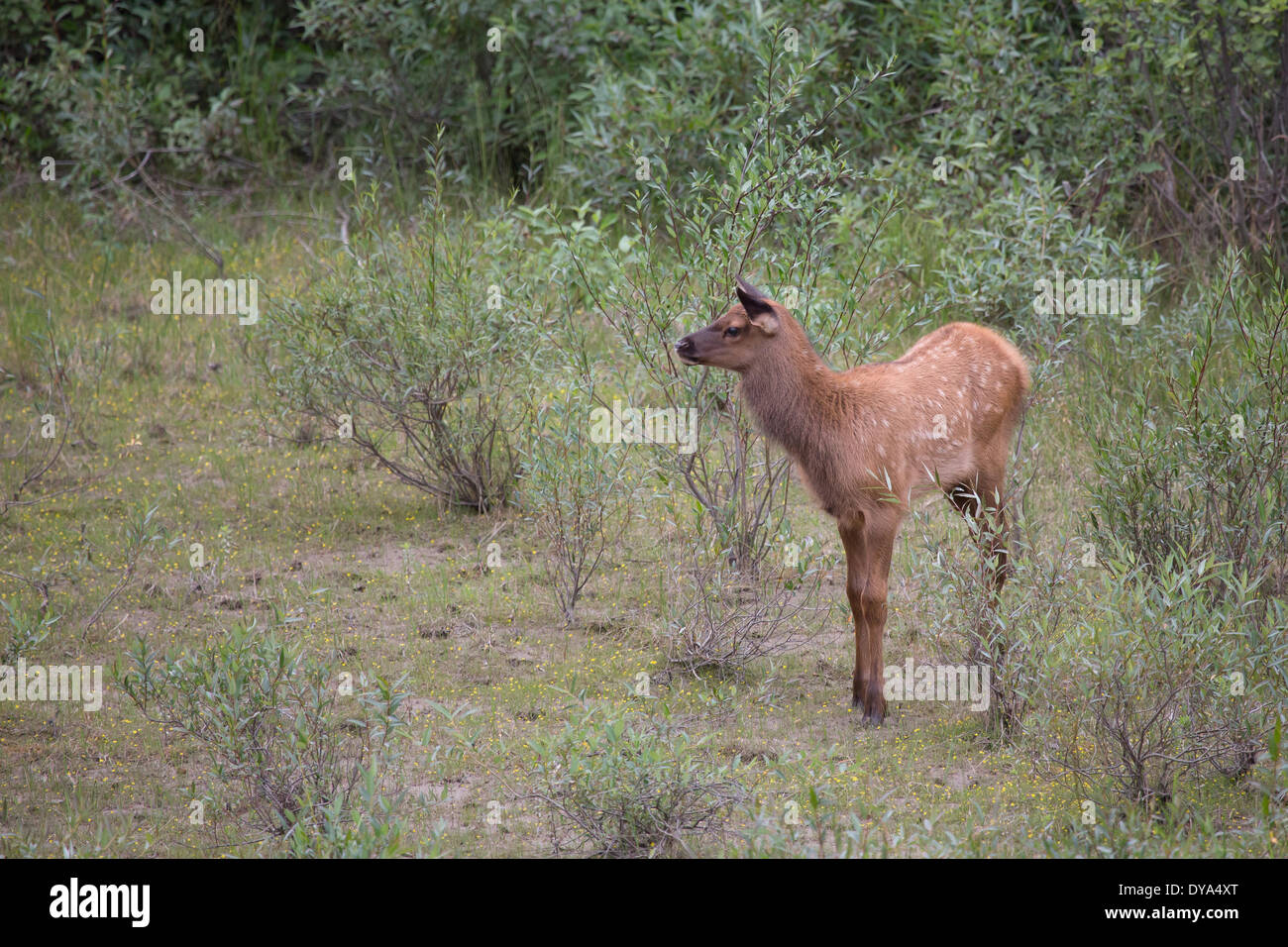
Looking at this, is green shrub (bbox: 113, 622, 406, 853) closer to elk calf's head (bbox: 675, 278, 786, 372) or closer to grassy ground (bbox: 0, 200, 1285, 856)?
grassy ground (bbox: 0, 200, 1285, 856)

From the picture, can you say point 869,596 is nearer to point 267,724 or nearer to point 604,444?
point 604,444

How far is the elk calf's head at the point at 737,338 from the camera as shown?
6707 millimetres

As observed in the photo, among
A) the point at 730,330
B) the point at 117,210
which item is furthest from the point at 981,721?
the point at 117,210

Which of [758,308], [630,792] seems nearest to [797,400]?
[758,308]

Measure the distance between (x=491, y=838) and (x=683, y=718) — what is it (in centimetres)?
134

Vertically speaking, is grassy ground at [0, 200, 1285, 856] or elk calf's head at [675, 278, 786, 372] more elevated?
elk calf's head at [675, 278, 786, 372]

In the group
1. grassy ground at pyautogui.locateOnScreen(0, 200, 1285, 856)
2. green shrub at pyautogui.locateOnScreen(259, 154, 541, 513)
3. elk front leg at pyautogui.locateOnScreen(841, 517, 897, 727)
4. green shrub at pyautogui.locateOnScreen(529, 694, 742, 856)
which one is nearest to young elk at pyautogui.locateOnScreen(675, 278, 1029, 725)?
elk front leg at pyautogui.locateOnScreen(841, 517, 897, 727)

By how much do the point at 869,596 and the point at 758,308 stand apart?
1.47m

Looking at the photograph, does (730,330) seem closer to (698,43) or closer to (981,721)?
(981,721)

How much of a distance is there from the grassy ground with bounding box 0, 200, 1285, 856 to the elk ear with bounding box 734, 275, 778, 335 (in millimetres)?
1299

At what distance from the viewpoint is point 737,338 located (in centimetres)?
678

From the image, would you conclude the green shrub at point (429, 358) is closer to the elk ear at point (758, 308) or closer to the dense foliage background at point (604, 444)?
the dense foliage background at point (604, 444)

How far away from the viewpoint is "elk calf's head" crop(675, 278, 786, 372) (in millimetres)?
6707

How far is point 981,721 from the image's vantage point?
661 cm
